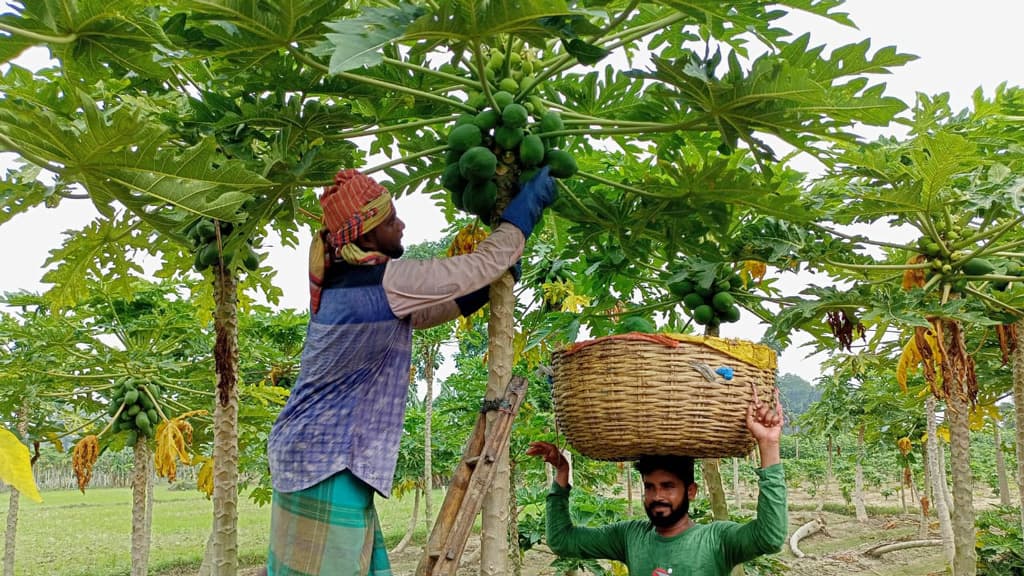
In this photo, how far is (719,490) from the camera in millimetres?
4293

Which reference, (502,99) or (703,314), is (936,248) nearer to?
(703,314)

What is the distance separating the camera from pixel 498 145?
2.55 m

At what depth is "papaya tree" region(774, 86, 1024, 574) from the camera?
3684mm

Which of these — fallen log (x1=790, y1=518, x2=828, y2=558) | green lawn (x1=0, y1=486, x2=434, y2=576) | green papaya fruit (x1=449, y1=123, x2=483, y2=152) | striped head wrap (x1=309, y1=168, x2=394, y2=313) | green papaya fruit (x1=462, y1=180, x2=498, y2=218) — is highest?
green papaya fruit (x1=449, y1=123, x2=483, y2=152)

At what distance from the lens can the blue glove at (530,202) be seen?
8.04ft

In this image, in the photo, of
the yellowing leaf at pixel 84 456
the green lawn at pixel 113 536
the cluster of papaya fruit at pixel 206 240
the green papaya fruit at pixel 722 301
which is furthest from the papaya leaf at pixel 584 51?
the green lawn at pixel 113 536

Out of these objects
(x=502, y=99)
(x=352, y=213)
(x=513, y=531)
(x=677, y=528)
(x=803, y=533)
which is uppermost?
(x=502, y=99)

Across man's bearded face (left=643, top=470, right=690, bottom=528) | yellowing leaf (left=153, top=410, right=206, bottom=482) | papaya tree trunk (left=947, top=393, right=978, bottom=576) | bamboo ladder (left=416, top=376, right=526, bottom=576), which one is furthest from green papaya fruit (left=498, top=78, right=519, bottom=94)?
yellowing leaf (left=153, top=410, right=206, bottom=482)

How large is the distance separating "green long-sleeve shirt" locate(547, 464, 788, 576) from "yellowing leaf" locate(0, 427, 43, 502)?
2.31 meters

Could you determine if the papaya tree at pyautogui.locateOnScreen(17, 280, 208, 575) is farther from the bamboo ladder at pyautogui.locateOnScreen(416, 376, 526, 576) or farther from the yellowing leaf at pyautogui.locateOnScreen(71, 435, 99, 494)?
the bamboo ladder at pyautogui.locateOnScreen(416, 376, 526, 576)

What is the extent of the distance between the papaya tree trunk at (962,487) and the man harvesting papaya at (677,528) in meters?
2.82

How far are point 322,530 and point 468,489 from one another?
1.44ft

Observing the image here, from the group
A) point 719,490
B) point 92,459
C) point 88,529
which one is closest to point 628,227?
point 719,490

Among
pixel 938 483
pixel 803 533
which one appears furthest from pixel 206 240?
pixel 803 533
